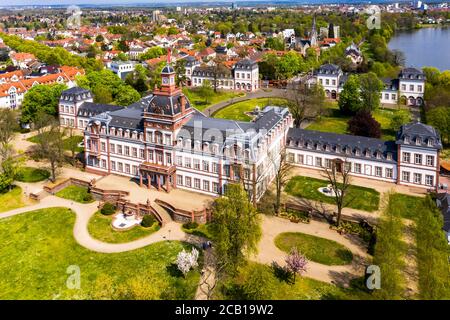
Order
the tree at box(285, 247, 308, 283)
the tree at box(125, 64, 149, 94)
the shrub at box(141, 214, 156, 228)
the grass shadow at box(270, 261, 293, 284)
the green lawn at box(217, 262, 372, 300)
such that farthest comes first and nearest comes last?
1. the tree at box(125, 64, 149, 94)
2. the shrub at box(141, 214, 156, 228)
3. the grass shadow at box(270, 261, 293, 284)
4. the tree at box(285, 247, 308, 283)
5. the green lawn at box(217, 262, 372, 300)

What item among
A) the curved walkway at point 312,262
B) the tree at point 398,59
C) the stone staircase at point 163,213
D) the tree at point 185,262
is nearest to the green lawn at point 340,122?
the curved walkway at point 312,262

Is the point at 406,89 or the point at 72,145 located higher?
the point at 406,89

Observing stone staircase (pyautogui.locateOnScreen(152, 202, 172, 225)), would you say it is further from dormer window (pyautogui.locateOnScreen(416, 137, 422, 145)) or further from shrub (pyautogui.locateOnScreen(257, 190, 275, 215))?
dormer window (pyautogui.locateOnScreen(416, 137, 422, 145))

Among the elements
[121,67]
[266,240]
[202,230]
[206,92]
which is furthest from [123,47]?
[266,240]

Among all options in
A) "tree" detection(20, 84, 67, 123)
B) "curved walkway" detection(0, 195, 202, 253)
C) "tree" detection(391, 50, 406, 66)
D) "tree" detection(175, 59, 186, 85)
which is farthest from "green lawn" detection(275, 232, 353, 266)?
"tree" detection(391, 50, 406, 66)

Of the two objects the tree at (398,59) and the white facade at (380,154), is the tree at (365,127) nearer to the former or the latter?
the white facade at (380,154)

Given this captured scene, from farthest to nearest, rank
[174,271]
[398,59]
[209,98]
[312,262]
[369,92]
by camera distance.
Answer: [398,59]
[209,98]
[369,92]
[312,262]
[174,271]

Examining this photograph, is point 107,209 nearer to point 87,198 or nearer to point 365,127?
point 87,198
